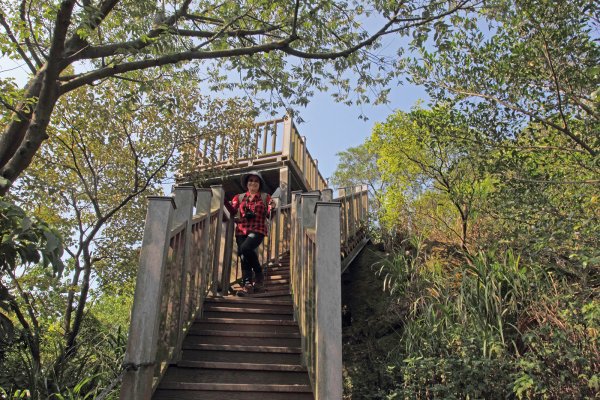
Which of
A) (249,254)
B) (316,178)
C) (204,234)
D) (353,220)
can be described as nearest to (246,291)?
(249,254)

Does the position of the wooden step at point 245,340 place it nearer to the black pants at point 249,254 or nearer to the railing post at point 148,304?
the railing post at point 148,304

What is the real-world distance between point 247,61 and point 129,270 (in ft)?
12.3

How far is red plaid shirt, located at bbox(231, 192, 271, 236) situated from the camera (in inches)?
206

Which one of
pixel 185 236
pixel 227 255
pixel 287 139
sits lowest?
pixel 185 236

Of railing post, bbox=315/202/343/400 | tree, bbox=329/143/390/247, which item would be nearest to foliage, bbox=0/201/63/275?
railing post, bbox=315/202/343/400

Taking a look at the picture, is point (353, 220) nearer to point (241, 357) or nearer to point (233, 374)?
point (241, 357)

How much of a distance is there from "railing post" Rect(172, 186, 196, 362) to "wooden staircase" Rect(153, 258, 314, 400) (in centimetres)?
17

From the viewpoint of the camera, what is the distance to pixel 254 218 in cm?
524

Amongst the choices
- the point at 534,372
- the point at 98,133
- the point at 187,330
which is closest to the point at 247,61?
the point at 98,133

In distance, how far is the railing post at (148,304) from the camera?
2682mm

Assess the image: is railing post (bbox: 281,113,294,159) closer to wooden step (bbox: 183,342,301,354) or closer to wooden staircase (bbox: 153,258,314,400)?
wooden staircase (bbox: 153,258,314,400)

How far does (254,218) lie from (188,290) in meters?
1.59

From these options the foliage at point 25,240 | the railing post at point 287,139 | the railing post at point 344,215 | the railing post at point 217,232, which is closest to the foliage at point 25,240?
the foliage at point 25,240

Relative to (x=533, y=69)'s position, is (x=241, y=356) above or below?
below
